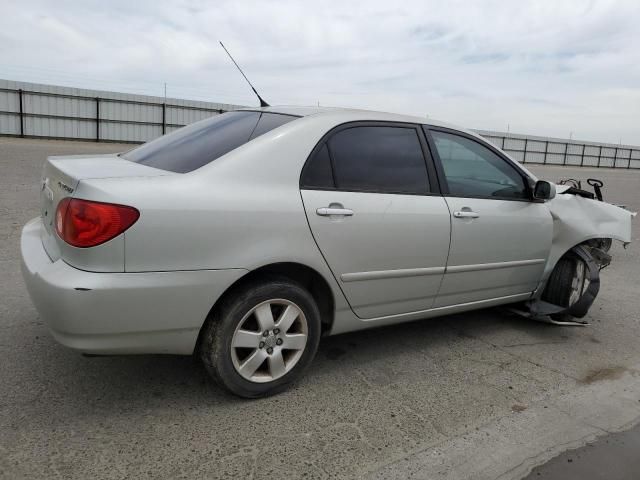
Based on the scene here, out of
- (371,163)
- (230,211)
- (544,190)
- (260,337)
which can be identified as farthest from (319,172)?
(544,190)

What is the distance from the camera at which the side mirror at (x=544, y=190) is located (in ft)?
13.0

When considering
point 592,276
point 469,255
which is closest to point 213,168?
point 469,255

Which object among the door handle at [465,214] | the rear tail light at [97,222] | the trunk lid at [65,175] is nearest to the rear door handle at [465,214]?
the door handle at [465,214]

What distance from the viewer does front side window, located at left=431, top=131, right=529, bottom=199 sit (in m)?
3.64

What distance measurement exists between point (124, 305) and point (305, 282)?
3.35 ft

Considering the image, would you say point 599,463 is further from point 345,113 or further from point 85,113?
point 85,113

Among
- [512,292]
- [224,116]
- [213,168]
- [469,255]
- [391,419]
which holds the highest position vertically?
[224,116]

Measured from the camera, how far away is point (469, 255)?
360 centimetres

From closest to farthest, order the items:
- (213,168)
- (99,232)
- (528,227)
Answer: (99,232) → (213,168) → (528,227)

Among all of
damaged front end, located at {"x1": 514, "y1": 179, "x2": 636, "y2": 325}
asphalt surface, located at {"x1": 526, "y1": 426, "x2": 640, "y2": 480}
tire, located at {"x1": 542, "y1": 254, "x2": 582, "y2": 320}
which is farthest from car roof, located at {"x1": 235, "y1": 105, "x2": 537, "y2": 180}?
asphalt surface, located at {"x1": 526, "y1": 426, "x2": 640, "y2": 480}

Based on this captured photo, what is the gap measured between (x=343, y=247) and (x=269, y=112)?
1.01 m

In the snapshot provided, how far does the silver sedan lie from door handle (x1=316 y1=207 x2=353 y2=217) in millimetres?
11

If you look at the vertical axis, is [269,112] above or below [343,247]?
above

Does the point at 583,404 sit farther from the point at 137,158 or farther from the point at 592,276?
the point at 137,158
